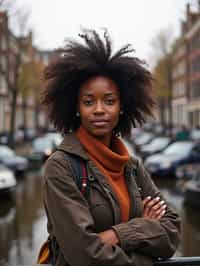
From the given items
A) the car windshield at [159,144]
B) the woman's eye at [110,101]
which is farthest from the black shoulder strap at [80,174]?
the car windshield at [159,144]

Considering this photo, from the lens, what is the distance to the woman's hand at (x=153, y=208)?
7.18ft

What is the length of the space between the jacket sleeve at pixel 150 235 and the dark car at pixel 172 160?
13298mm

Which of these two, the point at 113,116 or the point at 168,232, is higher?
the point at 113,116

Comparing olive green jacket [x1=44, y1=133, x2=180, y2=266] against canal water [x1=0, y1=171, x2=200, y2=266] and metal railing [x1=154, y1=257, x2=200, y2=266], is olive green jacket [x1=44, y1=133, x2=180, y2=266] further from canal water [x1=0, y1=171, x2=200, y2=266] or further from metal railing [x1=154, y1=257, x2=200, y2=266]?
canal water [x1=0, y1=171, x2=200, y2=266]

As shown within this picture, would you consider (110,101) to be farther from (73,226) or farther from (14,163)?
(14,163)

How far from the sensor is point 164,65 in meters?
39.2

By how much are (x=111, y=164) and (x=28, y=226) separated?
22.3 feet

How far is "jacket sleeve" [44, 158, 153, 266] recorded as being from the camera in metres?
1.79

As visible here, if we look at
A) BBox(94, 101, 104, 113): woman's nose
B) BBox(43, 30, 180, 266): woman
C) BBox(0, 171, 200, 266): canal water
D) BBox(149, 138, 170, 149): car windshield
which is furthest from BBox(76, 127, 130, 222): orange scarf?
BBox(149, 138, 170, 149): car windshield


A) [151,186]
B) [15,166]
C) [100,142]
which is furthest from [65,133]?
[15,166]

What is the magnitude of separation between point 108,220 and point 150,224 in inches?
8.5

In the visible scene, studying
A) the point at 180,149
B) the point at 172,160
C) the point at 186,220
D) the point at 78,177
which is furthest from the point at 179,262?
the point at 180,149

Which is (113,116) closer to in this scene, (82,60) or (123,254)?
(82,60)

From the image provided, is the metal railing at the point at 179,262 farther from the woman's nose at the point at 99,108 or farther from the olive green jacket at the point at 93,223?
the woman's nose at the point at 99,108
